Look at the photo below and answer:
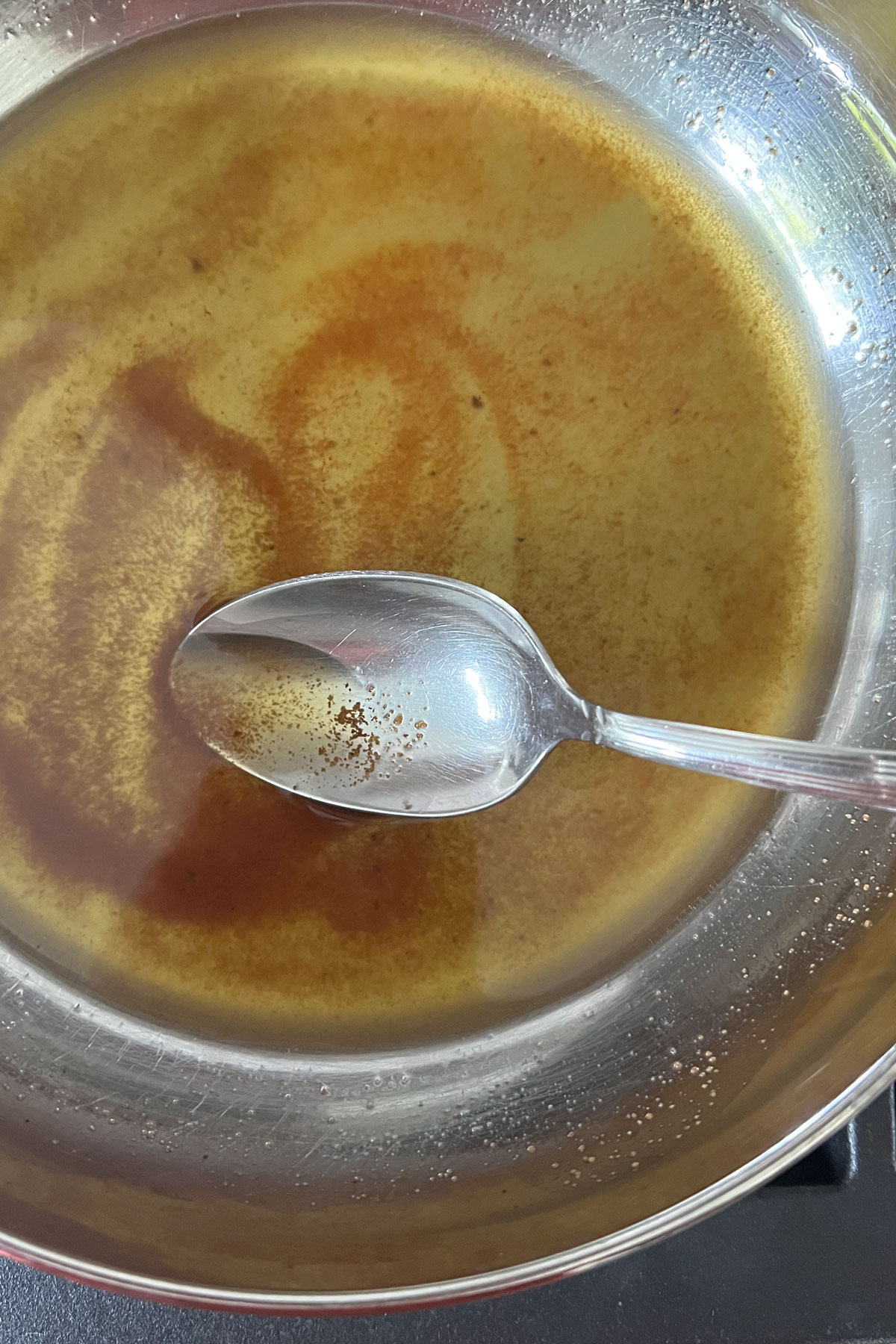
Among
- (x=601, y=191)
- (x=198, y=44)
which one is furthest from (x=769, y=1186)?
(x=198, y=44)

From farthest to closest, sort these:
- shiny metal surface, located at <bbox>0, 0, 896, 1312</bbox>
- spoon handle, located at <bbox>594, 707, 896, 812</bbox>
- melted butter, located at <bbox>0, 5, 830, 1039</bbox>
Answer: melted butter, located at <bbox>0, 5, 830, 1039</bbox>
shiny metal surface, located at <bbox>0, 0, 896, 1312</bbox>
spoon handle, located at <bbox>594, 707, 896, 812</bbox>

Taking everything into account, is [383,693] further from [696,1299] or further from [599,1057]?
[696,1299]

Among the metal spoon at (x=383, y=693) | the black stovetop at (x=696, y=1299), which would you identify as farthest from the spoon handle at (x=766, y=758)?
the black stovetop at (x=696, y=1299)

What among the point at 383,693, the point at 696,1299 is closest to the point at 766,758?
the point at 383,693

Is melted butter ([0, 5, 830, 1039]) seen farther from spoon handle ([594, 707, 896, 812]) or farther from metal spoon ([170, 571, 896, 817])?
spoon handle ([594, 707, 896, 812])

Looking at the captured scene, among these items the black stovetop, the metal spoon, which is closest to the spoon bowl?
the metal spoon

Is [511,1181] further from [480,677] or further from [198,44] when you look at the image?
[198,44]

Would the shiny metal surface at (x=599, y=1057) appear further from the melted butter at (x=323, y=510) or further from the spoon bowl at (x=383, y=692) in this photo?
the spoon bowl at (x=383, y=692)
